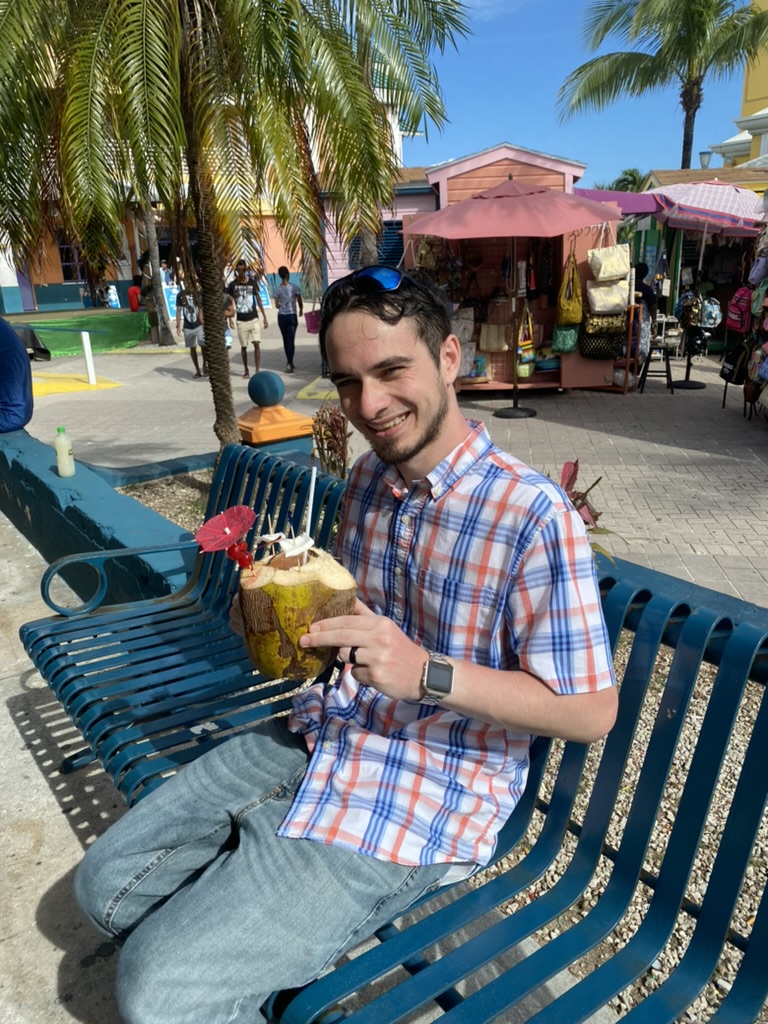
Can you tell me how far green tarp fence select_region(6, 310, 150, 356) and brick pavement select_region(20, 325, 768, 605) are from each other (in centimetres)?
649

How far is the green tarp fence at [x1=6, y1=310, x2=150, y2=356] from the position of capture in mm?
20266

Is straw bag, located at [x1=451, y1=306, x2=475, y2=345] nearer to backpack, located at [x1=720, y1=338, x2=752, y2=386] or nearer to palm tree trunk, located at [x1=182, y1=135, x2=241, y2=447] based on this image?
backpack, located at [x1=720, y1=338, x2=752, y2=386]

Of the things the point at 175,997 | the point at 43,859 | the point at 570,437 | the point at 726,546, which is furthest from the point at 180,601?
the point at 570,437

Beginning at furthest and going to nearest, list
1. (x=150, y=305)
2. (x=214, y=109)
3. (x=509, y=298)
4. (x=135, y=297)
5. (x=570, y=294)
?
(x=135, y=297) < (x=150, y=305) < (x=509, y=298) < (x=570, y=294) < (x=214, y=109)

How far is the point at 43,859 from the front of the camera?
2.52 meters

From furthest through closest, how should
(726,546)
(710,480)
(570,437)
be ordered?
1. (570,437)
2. (710,480)
3. (726,546)

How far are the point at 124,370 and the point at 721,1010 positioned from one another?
16.2 metres

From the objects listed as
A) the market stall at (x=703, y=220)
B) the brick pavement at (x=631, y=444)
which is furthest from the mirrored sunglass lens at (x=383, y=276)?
the market stall at (x=703, y=220)

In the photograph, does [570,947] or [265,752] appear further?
[265,752]

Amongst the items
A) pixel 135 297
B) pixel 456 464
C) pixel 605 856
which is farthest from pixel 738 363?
pixel 135 297

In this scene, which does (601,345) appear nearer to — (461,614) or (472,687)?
(461,614)

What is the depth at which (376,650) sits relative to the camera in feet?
4.46

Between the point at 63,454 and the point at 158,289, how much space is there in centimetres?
1527

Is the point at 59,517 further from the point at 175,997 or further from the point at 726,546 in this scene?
the point at 726,546
